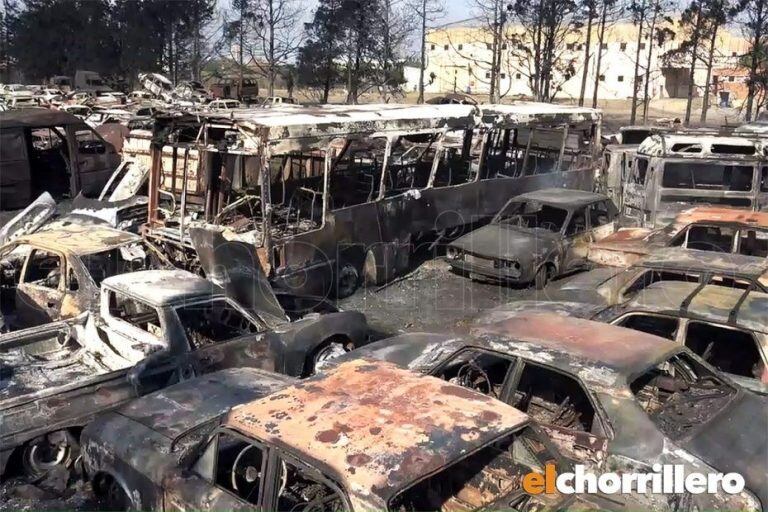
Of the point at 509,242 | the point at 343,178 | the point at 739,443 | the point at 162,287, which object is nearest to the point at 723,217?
the point at 509,242

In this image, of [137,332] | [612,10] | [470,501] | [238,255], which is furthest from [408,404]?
[612,10]

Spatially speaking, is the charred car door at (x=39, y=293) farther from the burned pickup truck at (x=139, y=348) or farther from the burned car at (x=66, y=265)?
the burned pickup truck at (x=139, y=348)

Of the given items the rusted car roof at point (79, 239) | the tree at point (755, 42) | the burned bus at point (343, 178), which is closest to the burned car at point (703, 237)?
the burned bus at point (343, 178)

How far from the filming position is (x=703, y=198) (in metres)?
10.7

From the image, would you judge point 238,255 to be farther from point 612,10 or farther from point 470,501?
point 612,10

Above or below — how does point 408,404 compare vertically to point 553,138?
below

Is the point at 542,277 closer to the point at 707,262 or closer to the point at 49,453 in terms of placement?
the point at 707,262

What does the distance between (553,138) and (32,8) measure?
3500 cm

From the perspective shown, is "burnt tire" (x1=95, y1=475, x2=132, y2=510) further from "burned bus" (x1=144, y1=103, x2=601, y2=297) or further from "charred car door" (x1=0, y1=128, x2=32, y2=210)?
"charred car door" (x1=0, y1=128, x2=32, y2=210)

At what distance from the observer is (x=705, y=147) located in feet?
35.7

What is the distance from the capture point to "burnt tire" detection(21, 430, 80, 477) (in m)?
5.06

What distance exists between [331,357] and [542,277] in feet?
13.9

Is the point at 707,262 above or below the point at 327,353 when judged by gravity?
above

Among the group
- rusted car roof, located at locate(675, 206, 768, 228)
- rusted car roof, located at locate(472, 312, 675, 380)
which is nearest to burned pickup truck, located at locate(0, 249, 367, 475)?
rusted car roof, located at locate(472, 312, 675, 380)
